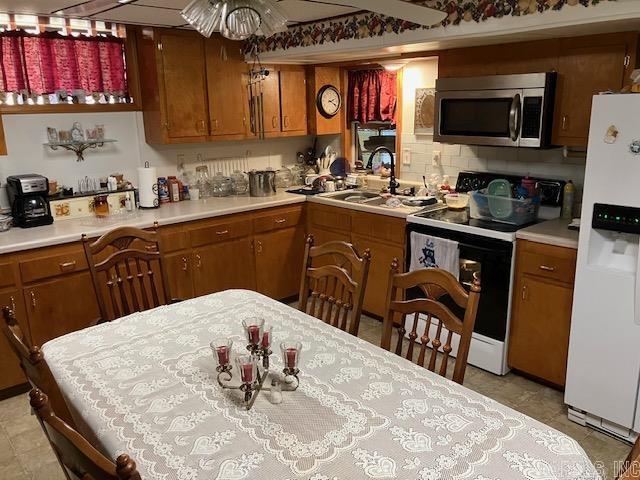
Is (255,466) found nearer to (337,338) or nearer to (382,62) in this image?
(337,338)

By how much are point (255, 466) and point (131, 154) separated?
323 centimetres

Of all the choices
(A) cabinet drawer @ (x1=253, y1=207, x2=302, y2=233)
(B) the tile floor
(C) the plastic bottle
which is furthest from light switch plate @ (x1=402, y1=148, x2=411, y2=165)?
(B) the tile floor

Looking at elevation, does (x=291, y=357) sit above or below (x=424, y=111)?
below

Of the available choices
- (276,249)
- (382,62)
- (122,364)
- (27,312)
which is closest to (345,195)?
(276,249)

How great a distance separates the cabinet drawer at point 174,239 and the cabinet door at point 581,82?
98.1 inches

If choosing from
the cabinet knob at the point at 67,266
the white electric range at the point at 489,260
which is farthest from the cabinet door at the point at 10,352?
the white electric range at the point at 489,260

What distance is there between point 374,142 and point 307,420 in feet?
11.6

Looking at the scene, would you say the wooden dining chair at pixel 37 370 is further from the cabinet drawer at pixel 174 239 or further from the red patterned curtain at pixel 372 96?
the red patterned curtain at pixel 372 96

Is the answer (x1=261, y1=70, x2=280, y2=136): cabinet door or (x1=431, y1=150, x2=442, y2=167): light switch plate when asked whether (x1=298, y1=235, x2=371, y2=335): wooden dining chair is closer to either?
(x1=431, y1=150, x2=442, y2=167): light switch plate

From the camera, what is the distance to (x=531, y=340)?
119 inches

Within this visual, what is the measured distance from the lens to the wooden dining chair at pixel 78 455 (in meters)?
0.87

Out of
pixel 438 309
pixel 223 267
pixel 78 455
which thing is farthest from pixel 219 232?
pixel 78 455

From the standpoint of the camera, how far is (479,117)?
328 centimetres

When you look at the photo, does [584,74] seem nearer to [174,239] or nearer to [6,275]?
[174,239]
